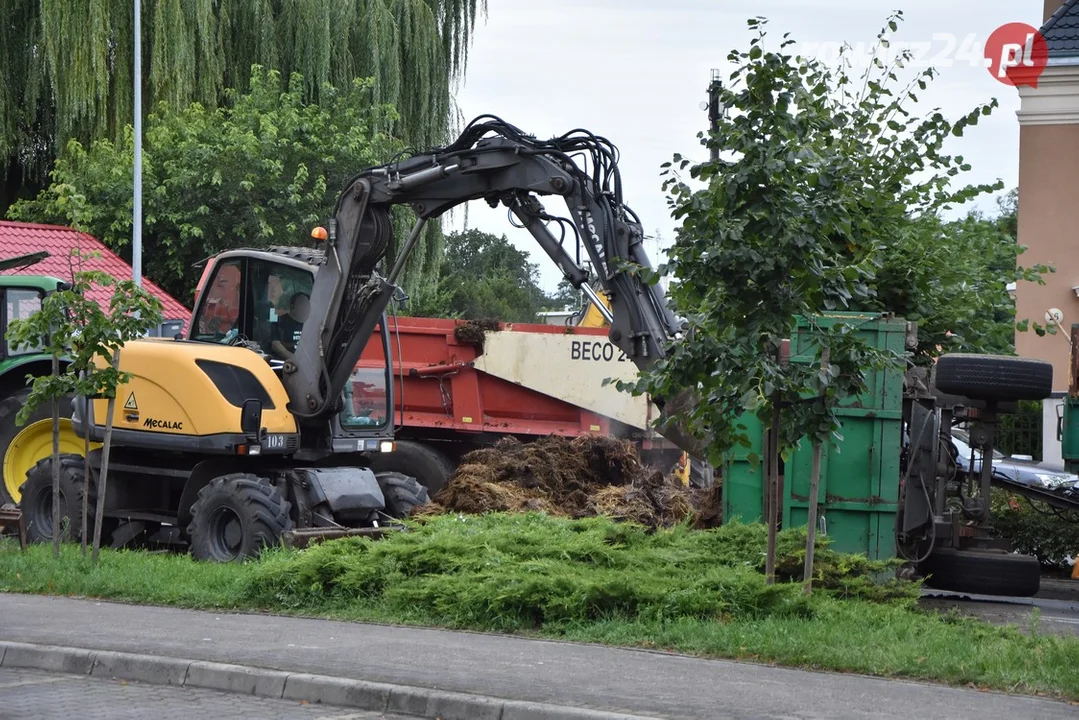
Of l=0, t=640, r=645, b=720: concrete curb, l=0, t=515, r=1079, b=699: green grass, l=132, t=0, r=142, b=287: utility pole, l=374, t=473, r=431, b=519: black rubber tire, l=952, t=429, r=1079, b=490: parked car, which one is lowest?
l=0, t=640, r=645, b=720: concrete curb

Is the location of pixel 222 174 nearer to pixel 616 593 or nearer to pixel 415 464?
pixel 415 464

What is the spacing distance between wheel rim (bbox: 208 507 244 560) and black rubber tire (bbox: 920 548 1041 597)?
6.53 meters

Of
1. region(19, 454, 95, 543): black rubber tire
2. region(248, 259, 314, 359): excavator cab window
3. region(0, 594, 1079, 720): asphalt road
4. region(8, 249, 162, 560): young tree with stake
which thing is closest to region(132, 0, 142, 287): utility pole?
region(19, 454, 95, 543): black rubber tire

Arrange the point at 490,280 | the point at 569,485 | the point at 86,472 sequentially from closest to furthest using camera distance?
the point at 86,472 < the point at 569,485 < the point at 490,280

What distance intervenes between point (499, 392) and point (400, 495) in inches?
164

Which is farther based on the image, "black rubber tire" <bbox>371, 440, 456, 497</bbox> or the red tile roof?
the red tile roof

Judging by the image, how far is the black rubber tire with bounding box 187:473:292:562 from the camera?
1356 centimetres

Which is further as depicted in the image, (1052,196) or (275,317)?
(1052,196)

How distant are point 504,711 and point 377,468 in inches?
465

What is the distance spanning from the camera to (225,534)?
1409 centimetres

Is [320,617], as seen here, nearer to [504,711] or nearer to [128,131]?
[504,711]

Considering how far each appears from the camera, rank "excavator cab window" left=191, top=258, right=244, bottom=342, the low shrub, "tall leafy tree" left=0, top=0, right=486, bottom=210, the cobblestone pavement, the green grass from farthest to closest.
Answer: "tall leafy tree" left=0, top=0, right=486, bottom=210 → "excavator cab window" left=191, top=258, right=244, bottom=342 → the low shrub → the green grass → the cobblestone pavement

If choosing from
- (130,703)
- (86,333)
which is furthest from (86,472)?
(130,703)

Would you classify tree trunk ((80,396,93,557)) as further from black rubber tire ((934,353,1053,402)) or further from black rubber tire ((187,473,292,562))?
black rubber tire ((934,353,1053,402))
